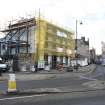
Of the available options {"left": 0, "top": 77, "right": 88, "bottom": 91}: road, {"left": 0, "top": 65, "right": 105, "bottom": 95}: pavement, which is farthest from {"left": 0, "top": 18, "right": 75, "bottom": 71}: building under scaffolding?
{"left": 0, "top": 77, "right": 88, "bottom": 91}: road

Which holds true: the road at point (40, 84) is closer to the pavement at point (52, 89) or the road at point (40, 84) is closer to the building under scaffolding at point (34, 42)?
the pavement at point (52, 89)

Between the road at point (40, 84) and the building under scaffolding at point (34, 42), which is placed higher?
the building under scaffolding at point (34, 42)

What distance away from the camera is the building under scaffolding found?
219 ft

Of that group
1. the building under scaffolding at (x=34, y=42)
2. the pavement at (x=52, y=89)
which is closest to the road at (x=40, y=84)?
the pavement at (x=52, y=89)

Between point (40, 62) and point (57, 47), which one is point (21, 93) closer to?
point (40, 62)

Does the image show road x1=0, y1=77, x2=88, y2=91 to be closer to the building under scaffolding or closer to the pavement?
the pavement

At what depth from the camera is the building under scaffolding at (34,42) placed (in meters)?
66.9

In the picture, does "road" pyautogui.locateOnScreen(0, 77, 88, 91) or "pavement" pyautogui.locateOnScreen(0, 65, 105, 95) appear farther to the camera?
"road" pyautogui.locateOnScreen(0, 77, 88, 91)

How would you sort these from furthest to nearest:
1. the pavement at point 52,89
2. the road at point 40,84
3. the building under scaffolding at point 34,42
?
the building under scaffolding at point 34,42 → the road at point 40,84 → the pavement at point 52,89

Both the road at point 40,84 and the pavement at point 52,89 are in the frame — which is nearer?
the pavement at point 52,89

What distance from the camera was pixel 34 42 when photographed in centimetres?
6888

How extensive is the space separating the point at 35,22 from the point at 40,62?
29.2ft

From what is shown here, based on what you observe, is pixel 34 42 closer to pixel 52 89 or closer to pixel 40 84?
pixel 40 84

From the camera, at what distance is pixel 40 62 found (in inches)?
2500
